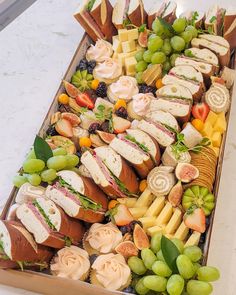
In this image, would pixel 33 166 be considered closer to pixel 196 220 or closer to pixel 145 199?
pixel 145 199

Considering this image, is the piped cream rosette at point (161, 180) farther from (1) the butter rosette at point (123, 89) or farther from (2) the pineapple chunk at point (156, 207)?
(1) the butter rosette at point (123, 89)

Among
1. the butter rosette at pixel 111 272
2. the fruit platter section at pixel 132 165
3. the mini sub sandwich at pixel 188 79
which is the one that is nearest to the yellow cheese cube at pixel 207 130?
the fruit platter section at pixel 132 165

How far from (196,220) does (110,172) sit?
31 centimetres

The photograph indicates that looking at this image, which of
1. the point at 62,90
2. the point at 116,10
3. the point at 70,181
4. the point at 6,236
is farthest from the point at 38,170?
the point at 116,10

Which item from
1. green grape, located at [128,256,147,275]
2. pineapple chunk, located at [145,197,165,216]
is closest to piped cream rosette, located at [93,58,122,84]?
pineapple chunk, located at [145,197,165,216]

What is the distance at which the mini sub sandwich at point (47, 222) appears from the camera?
1375mm

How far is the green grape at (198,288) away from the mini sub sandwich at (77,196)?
0.37m

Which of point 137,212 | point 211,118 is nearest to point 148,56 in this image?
point 211,118

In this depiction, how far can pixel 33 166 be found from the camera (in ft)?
4.95

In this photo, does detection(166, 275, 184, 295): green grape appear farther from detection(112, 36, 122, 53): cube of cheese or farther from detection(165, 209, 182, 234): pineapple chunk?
detection(112, 36, 122, 53): cube of cheese

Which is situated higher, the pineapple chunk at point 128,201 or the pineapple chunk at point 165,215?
the pineapple chunk at point 128,201

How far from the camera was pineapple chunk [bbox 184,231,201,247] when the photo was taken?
1420mm

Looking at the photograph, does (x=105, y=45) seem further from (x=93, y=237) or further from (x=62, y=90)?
(x=93, y=237)

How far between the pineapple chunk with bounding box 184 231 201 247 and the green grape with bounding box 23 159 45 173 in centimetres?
51
